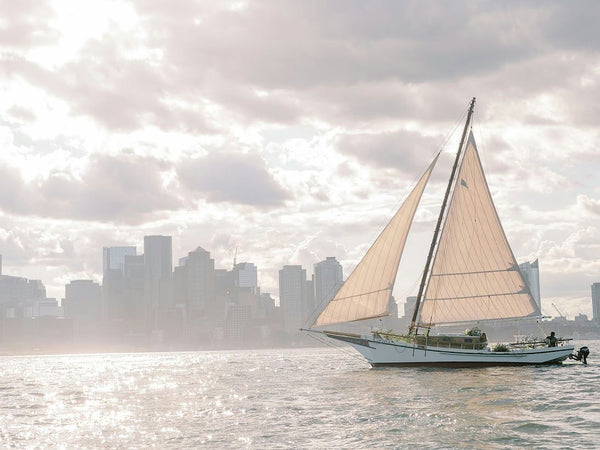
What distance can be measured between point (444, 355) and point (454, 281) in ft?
22.6

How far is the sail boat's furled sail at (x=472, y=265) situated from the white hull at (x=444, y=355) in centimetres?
317

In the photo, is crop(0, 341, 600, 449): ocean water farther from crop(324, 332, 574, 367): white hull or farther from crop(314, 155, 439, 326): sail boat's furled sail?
crop(324, 332, 574, 367): white hull

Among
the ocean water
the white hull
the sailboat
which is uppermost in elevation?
the sailboat

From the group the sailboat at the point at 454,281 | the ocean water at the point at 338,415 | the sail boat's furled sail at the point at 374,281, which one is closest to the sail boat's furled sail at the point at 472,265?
the sailboat at the point at 454,281

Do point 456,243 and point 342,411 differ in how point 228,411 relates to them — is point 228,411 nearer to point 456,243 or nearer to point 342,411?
point 342,411

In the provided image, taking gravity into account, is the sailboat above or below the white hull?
above

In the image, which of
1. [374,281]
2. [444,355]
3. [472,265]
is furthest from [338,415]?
[444,355]

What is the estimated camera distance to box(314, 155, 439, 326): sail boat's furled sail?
6756 centimetres

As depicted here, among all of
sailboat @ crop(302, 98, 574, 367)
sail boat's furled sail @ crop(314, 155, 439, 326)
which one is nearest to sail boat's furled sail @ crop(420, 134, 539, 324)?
sailboat @ crop(302, 98, 574, 367)

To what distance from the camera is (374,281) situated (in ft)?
222

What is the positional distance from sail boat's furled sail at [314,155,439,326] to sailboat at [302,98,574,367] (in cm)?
8

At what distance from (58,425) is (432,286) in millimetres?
38047

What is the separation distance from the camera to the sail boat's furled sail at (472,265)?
69062 mm

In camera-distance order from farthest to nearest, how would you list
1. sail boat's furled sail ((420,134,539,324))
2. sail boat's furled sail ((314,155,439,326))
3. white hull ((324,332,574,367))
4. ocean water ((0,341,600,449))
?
1. white hull ((324,332,574,367))
2. sail boat's furled sail ((420,134,539,324))
3. sail boat's furled sail ((314,155,439,326))
4. ocean water ((0,341,600,449))
